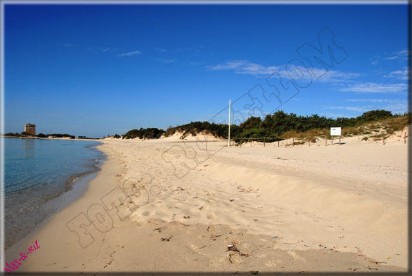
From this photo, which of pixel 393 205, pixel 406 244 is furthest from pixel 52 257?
pixel 393 205

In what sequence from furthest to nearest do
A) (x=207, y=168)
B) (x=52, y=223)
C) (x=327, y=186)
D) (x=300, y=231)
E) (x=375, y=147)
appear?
(x=375, y=147) → (x=207, y=168) → (x=327, y=186) → (x=52, y=223) → (x=300, y=231)

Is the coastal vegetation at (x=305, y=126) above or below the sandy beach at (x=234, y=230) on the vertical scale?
above

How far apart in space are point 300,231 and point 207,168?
7.65 meters

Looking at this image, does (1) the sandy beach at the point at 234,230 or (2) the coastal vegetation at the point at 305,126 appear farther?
(2) the coastal vegetation at the point at 305,126

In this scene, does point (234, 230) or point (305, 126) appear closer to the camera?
point (234, 230)

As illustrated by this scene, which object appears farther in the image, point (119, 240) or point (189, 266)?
point (119, 240)

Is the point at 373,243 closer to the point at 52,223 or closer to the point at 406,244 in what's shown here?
the point at 406,244

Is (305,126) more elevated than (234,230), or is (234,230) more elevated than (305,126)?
(305,126)

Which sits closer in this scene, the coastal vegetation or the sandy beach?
the sandy beach

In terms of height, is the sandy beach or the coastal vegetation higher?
the coastal vegetation

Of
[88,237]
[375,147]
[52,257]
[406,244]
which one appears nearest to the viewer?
[406,244]

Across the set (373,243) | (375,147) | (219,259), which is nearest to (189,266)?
(219,259)

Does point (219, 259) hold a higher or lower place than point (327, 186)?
lower

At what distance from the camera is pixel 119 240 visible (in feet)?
15.0
